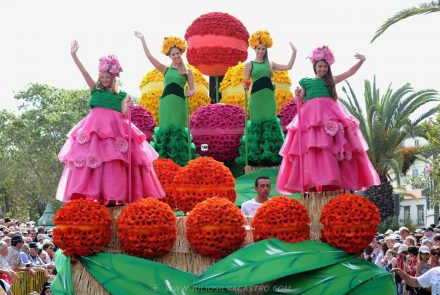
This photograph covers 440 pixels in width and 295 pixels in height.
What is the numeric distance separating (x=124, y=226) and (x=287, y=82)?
549cm

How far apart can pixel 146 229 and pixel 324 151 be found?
1.84 meters

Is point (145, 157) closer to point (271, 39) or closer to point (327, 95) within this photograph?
point (327, 95)

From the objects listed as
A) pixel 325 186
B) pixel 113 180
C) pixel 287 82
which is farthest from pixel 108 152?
pixel 287 82

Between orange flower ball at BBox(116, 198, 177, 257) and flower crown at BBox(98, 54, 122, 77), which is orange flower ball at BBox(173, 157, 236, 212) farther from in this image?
flower crown at BBox(98, 54, 122, 77)

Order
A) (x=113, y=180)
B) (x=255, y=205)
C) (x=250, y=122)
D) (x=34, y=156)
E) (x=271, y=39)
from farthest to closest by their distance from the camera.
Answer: (x=34, y=156) → (x=250, y=122) → (x=271, y=39) → (x=255, y=205) → (x=113, y=180)

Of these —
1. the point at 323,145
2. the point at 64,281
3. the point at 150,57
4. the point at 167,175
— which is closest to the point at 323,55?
the point at 323,145

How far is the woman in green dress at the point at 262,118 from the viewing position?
31.8ft

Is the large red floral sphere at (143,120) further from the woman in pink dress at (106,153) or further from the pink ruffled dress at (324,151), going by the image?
the pink ruffled dress at (324,151)

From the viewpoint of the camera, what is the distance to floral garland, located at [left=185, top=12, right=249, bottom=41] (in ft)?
39.2

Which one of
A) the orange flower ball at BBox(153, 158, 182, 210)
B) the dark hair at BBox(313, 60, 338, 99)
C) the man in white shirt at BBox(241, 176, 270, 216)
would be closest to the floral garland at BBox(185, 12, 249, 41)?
the orange flower ball at BBox(153, 158, 182, 210)

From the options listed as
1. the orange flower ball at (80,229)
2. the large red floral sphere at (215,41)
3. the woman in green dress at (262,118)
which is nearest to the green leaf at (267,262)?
the orange flower ball at (80,229)

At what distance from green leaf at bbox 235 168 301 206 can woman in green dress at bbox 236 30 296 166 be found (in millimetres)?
210

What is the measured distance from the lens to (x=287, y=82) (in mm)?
11719

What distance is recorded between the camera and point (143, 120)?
10.4 metres
